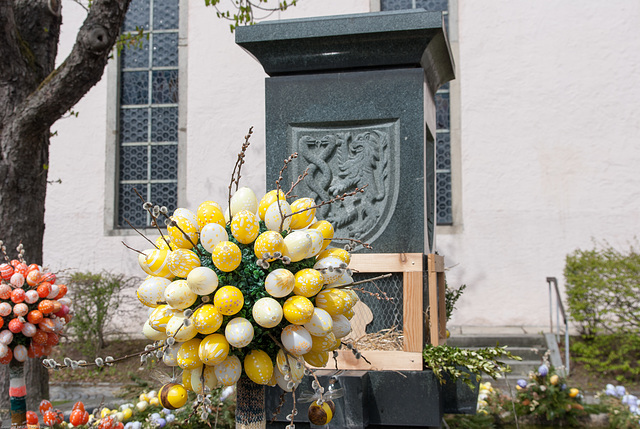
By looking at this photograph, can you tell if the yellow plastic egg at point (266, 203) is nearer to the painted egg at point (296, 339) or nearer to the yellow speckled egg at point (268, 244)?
the yellow speckled egg at point (268, 244)

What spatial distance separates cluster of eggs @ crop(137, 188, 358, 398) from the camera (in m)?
1.79

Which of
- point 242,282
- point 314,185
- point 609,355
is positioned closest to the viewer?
point 242,282

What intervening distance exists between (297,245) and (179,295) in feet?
1.12

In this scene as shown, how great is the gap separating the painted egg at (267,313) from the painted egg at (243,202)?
364mm

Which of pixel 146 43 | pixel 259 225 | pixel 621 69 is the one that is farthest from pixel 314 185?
pixel 146 43

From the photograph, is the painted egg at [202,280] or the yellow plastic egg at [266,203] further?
the yellow plastic egg at [266,203]

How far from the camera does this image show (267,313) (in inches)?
69.7

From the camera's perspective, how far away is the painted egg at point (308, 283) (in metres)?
1.84

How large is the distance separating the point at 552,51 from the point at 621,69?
94 centimetres

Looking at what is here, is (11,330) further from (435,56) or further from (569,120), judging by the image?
(569,120)

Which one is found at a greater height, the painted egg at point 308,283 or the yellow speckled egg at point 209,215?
the yellow speckled egg at point 209,215

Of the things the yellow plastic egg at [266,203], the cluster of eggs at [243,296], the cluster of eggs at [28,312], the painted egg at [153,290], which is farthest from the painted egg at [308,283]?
the cluster of eggs at [28,312]

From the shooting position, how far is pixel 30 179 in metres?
5.31

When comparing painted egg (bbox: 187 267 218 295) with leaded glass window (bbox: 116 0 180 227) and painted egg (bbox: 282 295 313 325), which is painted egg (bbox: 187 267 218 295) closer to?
painted egg (bbox: 282 295 313 325)
